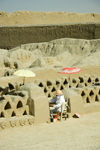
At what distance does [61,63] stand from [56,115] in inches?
640

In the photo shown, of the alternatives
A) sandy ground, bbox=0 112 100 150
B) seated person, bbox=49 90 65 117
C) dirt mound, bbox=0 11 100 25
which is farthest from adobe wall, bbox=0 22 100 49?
sandy ground, bbox=0 112 100 150

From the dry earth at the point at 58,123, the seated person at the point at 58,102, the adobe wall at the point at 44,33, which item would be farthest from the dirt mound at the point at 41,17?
the seated person at the point at 58,102

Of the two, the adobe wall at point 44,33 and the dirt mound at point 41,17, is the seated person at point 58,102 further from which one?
the dirt mound at point 41,17

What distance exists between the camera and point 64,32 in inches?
Result: 1210

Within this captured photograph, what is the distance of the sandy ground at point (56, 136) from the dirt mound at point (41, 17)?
3911 centimetres

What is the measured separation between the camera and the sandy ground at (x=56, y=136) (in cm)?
643

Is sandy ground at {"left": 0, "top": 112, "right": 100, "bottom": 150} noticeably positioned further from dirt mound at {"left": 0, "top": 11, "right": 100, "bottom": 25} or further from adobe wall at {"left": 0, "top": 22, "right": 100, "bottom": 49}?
dirt mound at {"left": 0, "top": 11, "right": 100, "bottom": 25}

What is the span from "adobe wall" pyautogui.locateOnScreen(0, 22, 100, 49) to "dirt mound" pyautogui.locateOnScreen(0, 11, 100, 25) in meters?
12.6

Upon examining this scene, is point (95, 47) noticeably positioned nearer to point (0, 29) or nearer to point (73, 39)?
point (73, 39)

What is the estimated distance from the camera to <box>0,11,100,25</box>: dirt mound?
4662cm

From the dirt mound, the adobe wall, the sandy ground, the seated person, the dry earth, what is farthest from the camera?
the dirt mound

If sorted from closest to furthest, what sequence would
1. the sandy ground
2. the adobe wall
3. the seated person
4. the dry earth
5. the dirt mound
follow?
the sandy ground < the dry earth < the seated person < the adobe wall < the dirt mound

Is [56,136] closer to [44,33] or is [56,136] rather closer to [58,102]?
[58,102]

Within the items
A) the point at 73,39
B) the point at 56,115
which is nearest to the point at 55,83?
the point at 56,115
